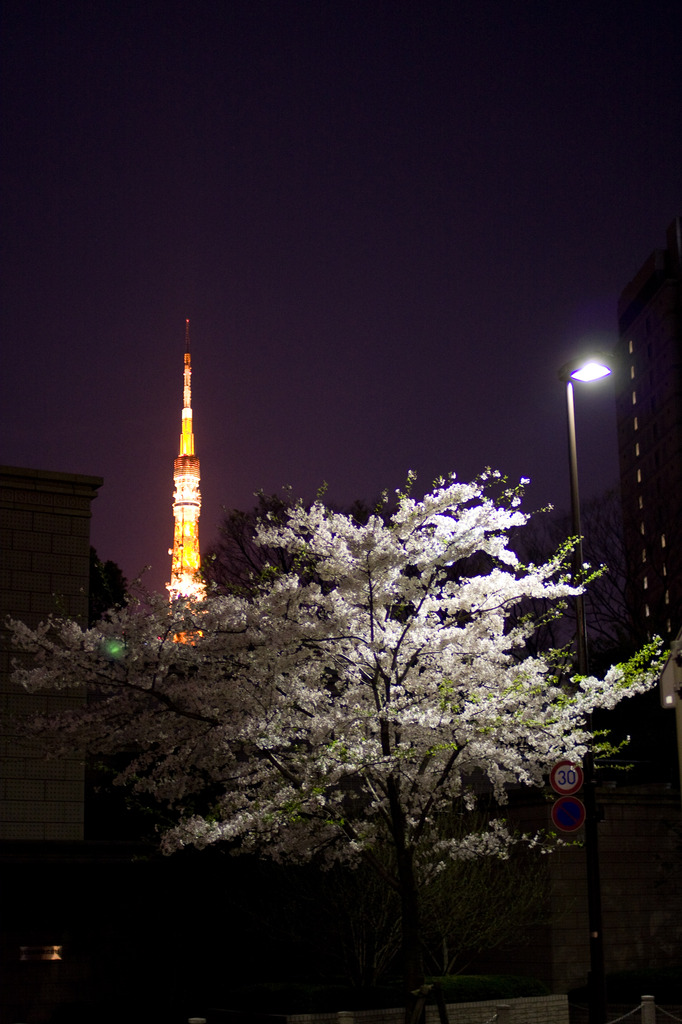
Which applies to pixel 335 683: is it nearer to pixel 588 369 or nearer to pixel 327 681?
pixel 327 681

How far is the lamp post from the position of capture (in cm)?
1438

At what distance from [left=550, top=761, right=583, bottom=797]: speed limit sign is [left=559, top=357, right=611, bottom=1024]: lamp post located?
62cm

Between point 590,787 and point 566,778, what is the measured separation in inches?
31.1

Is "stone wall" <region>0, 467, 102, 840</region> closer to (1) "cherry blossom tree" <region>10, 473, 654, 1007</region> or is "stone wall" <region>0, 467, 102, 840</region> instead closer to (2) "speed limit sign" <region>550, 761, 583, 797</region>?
(1) "cherry blossom tree" <region>10, 473, 654, 1007</region>

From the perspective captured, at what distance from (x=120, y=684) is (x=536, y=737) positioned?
533 cm

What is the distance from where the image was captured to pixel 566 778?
1424 centimetres

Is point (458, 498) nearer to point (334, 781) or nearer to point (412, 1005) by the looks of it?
point (334, 781)

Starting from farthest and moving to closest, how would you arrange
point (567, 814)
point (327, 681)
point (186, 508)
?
point (186, 508) < point (327, 681) < point (567, 814)

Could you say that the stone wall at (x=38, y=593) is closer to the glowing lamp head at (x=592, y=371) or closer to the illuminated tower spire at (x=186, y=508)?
the glowing lamp head at (x=592, y=371)

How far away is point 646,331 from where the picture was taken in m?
107

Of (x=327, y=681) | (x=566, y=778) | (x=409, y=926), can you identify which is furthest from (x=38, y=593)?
(x=566, y=778)

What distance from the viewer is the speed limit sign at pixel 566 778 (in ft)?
46.5

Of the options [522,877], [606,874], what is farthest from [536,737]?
[606,874]

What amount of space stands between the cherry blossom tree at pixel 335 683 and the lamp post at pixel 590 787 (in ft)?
2.13
